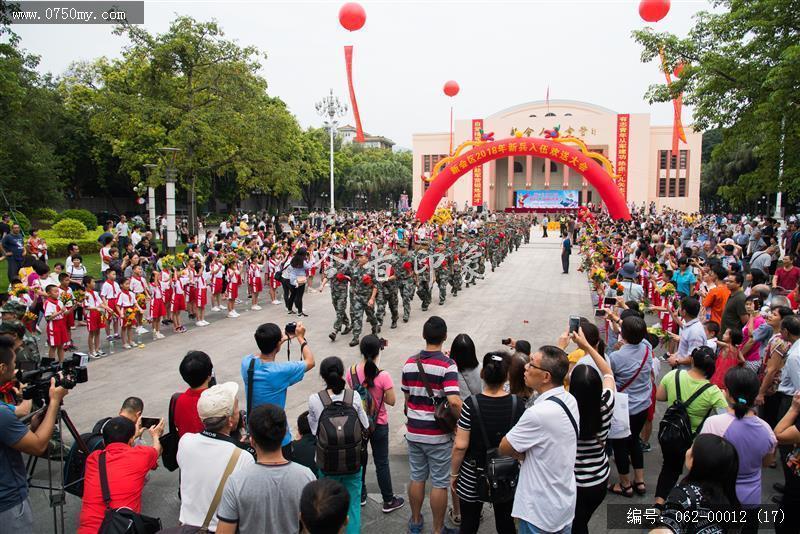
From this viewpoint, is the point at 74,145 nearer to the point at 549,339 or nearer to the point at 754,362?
the point at 549,339

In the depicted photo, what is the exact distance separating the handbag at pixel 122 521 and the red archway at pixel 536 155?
2153 cm

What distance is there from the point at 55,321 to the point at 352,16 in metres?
13.4

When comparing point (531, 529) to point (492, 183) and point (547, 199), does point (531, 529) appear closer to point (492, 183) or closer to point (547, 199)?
point (547, 199)

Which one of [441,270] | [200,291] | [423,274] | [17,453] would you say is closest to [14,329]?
[17,453]

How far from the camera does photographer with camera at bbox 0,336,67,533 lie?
280 cm

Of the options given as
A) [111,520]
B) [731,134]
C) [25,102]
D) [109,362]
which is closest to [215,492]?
[111,520]

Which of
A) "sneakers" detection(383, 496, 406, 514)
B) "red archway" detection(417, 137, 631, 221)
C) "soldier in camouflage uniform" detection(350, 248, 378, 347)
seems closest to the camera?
"sneakers" detection(383, 496, 406, 514)

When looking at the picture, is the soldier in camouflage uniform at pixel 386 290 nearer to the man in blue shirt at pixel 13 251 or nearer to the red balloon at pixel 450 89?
the man in blue shirt at pixel 13 251

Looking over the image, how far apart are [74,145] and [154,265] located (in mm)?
25664

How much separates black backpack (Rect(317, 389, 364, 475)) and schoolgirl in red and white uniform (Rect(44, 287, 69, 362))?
6308mm

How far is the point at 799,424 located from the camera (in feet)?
10.6

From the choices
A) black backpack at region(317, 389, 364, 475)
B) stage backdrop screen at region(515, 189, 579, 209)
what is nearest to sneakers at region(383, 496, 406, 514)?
black backpack at region(317, 389, 364, 475)

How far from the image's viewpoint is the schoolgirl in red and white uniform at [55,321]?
7762mm

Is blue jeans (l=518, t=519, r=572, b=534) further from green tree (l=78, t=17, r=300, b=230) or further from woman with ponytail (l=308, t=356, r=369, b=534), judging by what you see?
green tree (l=78, t=17, r=300, b=230)
